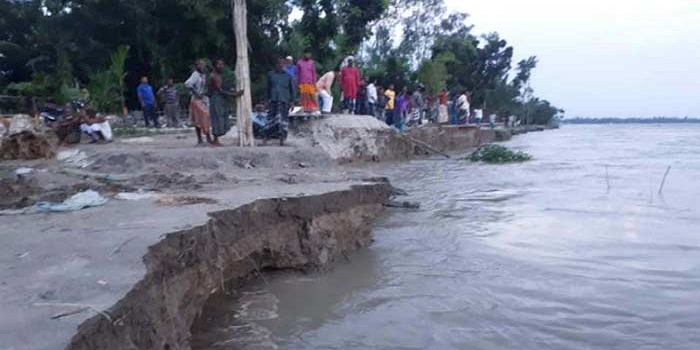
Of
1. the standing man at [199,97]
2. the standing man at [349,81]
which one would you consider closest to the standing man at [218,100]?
the standing man at [199,97]

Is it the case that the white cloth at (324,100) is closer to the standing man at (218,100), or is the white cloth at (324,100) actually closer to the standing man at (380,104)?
the standing man at (218,100)

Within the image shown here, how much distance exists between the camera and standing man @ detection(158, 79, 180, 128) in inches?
596

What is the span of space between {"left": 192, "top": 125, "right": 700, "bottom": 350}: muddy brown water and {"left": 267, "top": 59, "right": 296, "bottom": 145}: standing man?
325 centimetres

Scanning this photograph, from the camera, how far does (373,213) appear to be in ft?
22.6

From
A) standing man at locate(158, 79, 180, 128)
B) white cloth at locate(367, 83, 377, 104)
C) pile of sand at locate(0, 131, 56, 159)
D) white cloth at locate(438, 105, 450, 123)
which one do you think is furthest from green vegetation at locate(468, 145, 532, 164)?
pile of sand at locate(0, 131, 56, 159)

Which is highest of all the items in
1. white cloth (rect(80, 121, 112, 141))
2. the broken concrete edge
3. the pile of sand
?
white cloth (rect(80, 121, 112, 141))

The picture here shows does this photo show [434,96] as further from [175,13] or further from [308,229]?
[308,229]

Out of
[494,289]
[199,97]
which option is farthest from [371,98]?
[494,289]

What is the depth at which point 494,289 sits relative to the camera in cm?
508

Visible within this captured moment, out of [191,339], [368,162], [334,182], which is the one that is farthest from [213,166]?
[368,162]

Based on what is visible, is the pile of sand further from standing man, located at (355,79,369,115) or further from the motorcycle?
standing man, located at (355,79,369,115)

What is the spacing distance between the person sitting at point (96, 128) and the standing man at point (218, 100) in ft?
9.23

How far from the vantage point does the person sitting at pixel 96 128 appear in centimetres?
1141

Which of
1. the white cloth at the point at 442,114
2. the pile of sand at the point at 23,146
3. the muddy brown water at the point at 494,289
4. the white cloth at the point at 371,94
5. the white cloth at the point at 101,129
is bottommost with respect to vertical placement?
the muddy brown water at the point at 494,289
